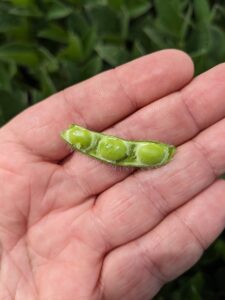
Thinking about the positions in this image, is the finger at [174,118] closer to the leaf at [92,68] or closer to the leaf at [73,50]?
the leaf at [92,68]

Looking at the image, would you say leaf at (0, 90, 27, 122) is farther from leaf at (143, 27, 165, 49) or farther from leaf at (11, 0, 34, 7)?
leaf at (143, 27, 165, 49)

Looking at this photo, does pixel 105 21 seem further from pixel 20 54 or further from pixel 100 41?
pixel 20 54

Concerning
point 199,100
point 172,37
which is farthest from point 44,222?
point 172,37

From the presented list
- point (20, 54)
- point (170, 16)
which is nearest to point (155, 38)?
point (170, 16)

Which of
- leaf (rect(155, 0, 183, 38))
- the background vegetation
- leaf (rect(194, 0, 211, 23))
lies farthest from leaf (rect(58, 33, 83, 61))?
leaf (rect(194, 0, 211, 23))

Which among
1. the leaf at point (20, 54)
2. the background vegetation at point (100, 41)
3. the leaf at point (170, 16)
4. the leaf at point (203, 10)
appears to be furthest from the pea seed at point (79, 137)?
the leaf at point (203, 10)

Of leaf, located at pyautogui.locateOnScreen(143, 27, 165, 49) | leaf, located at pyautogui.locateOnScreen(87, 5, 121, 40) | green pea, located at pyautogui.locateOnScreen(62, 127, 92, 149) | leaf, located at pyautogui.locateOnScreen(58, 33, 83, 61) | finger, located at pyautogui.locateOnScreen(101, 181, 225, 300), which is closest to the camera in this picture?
finger, located at pyautogui.locateOnScreen(101, 181, 225, 300)
